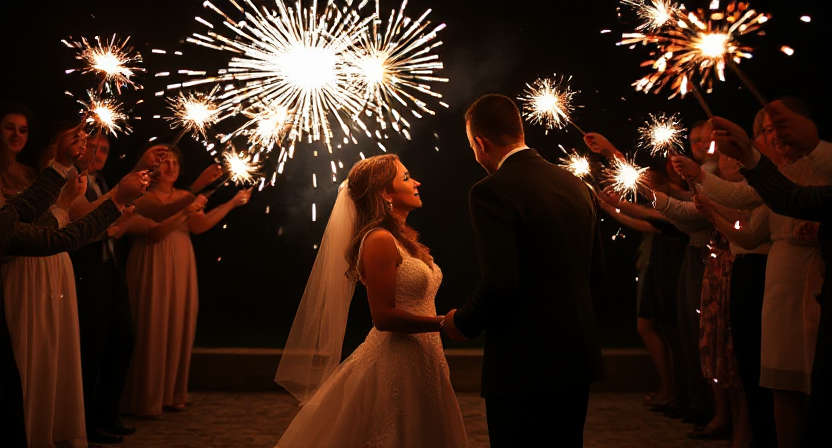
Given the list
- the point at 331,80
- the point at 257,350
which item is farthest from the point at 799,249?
the point at 257,350

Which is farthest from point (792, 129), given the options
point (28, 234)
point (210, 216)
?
point (210, 216)

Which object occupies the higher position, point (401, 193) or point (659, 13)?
point (659, 13)

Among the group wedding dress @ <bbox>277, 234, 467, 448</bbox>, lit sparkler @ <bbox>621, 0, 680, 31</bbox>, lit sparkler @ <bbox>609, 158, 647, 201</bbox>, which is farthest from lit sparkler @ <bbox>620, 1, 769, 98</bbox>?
wedding dress @ <bbox>277, 234, 467, 448</bbox>

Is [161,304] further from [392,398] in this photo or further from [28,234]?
[392,398]

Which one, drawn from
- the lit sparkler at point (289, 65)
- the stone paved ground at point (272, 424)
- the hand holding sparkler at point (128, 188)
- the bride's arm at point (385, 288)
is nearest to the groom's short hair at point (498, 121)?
the bride's arm at point (385, 288)

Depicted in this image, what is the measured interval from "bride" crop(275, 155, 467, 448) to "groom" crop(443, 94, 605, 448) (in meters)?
0.44

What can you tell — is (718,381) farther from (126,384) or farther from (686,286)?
(126,384)

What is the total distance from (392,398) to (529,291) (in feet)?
2.60

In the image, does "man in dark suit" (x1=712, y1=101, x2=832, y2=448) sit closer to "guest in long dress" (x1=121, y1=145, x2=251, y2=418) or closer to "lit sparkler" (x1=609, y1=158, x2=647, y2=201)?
"lit sparkler" (x1=609, y1=158, x2=647, y2=201)

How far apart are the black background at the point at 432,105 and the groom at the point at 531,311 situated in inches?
160

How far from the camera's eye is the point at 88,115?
331 cm

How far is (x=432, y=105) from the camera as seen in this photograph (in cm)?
673

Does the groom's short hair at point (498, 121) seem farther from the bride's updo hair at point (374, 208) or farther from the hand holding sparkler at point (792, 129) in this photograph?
the hand holding sparkler at point (792, 129)

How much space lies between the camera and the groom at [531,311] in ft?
8.13
